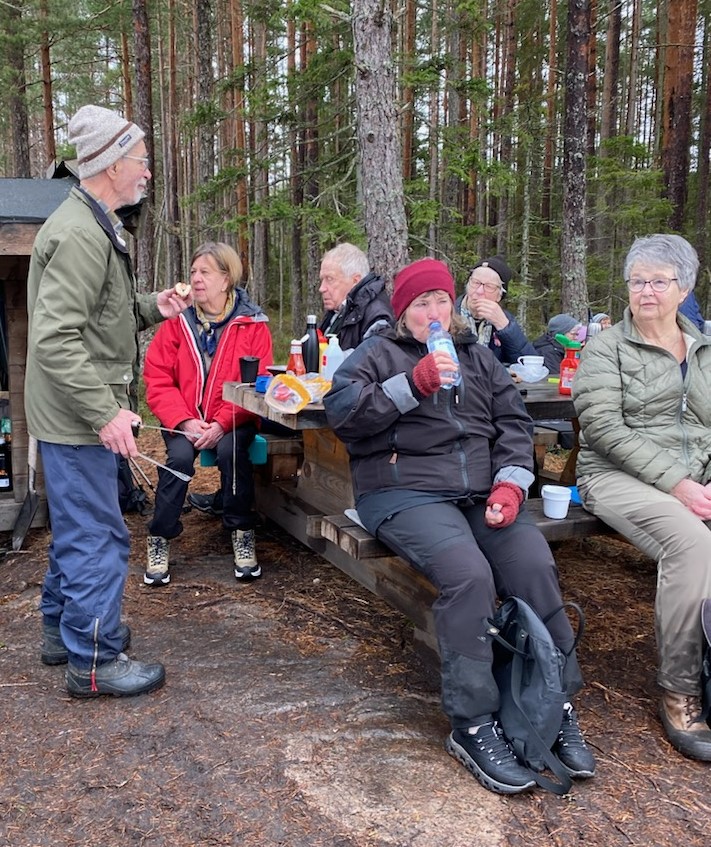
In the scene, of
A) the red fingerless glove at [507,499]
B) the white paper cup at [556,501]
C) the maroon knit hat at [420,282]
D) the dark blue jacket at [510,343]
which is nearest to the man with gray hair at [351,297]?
the dark blue jacket at [510,343]

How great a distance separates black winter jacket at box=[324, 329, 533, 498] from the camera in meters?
2.86

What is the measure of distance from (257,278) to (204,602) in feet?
56.8

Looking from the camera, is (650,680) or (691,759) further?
(650,680)

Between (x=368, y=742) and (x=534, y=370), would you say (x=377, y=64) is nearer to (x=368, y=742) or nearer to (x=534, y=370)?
(x=534, y=370)

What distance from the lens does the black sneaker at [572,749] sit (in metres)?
2.40

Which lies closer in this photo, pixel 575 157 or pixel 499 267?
pixel 499 267

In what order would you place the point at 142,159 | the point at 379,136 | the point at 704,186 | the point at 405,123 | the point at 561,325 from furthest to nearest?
the point at 704,186 → the point at 405,123 → the point at 379,136 → the point at 561,325 → the point at 142,159

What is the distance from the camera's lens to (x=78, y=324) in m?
2.57

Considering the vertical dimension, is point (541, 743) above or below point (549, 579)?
below

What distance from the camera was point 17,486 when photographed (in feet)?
16.4

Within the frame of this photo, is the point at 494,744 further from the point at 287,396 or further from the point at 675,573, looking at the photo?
the point at 287,396

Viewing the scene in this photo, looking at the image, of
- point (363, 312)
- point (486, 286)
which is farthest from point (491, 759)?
point (486, 286)

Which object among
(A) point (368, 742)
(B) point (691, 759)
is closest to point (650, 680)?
(B) point (691, 759)

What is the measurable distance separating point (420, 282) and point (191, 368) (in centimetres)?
172
